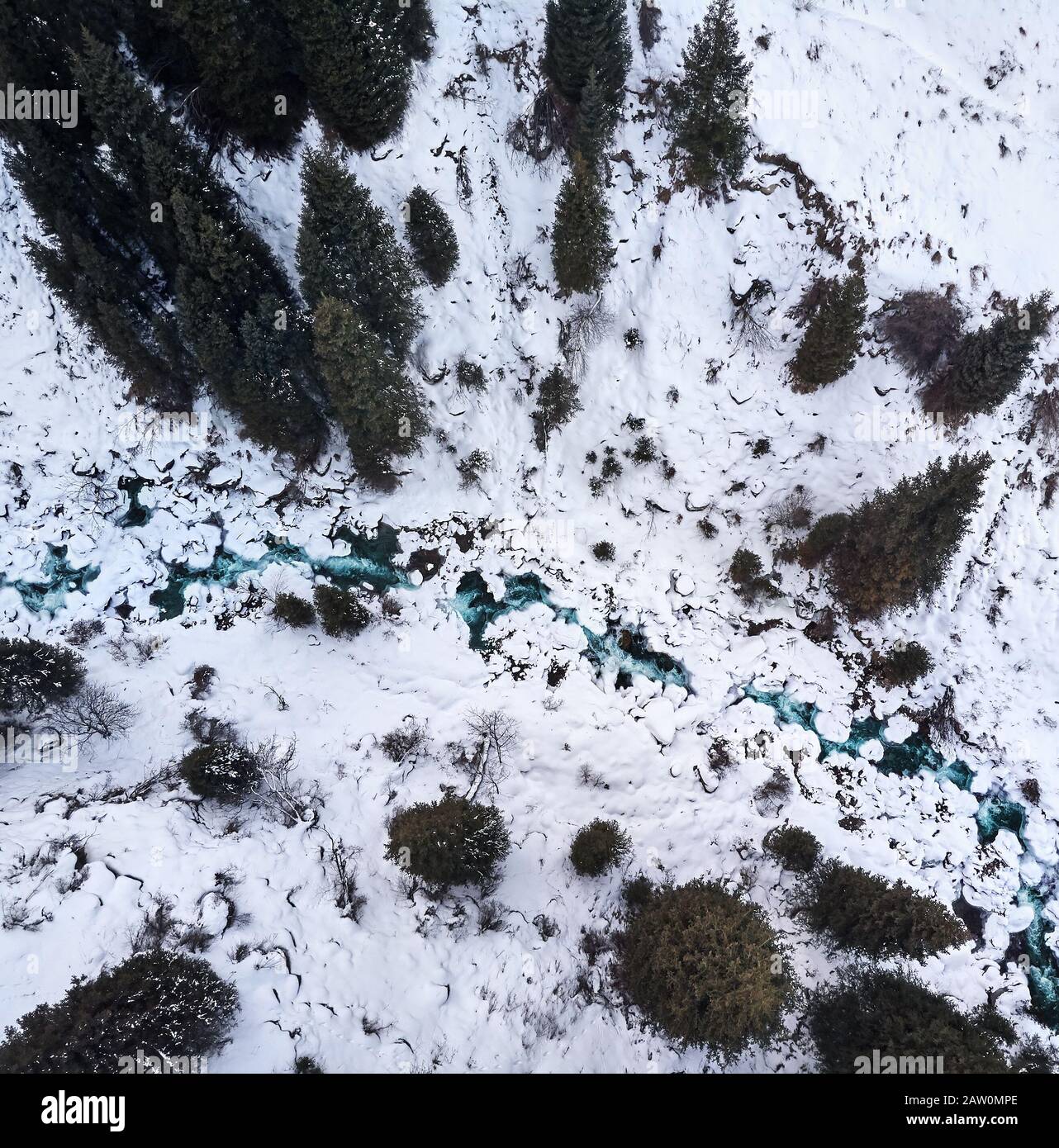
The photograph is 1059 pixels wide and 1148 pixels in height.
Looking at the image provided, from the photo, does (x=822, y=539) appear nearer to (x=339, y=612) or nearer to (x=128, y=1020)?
(x=339, y=612)

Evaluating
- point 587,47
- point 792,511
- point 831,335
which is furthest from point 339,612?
point 587,47

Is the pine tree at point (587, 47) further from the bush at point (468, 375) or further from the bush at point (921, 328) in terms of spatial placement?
the bush at point (921, 328)

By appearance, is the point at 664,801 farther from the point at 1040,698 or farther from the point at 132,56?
the point at 132,56

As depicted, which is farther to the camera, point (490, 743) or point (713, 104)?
point (490, 743)

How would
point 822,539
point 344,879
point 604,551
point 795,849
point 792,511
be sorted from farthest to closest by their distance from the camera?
1. point 604,551
2. point 792,511
3. point 822,539
4. point 795,849
5. point 344,879

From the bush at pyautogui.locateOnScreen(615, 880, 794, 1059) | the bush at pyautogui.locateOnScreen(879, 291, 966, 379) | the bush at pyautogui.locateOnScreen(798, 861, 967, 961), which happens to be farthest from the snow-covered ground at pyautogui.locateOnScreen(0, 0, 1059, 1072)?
the bush at pyautogui.locateOnScreen(615, 880, 794, 1059)

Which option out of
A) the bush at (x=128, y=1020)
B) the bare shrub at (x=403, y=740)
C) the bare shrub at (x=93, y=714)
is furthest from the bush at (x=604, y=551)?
the bush at (x=128, y=1020)
